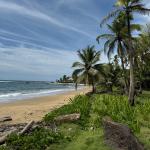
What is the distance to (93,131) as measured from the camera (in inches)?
421

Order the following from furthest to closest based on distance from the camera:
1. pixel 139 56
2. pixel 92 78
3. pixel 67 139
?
pixel 139 56 → pixel 92 78 → pixel 67 139

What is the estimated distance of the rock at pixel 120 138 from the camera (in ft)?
26.2

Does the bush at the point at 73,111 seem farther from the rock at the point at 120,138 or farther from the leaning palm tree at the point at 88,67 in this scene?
the leaning palm tree at the point at 88,67

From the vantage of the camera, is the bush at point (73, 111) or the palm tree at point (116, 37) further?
the palm tree at point (116, 37)

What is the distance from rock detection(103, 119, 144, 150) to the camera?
26.2ft

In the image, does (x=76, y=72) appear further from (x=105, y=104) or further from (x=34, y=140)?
(x=34, y=140)

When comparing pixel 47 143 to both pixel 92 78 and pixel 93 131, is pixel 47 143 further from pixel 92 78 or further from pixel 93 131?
pixel 92 78

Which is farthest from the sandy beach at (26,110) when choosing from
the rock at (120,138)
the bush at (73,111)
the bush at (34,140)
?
the rock at (120,138)

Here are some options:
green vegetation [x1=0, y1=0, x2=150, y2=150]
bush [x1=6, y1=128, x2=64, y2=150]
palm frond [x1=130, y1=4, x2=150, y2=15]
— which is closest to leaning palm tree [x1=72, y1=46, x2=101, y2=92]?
green vegetation [x1=0, y1=0, x2=150, y2=150]

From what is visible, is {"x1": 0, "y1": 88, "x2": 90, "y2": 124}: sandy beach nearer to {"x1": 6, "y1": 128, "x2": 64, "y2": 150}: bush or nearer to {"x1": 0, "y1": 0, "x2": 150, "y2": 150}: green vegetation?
{"x1": 0, "y1": 0, "x2": 150, "y2": 150}: green vegetation

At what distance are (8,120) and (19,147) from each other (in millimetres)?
8367

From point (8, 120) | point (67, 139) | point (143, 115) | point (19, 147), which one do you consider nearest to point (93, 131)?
point (67, 139)

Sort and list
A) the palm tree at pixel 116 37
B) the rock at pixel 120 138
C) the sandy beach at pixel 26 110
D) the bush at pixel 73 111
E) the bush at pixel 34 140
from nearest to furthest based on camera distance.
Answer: the rock at pixel 120 138 → the bush at pixel 34 140 → the bush at pixel 73 111 → the sandy beach at pixel 26 110 → the palm tree at pixel 116 37

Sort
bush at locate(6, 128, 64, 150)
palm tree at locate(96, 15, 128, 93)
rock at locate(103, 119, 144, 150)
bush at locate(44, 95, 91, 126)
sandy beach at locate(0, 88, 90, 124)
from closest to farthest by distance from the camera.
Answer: rock at locate(103, 119, 144, 150)
bush at locate(6, 128, 64, 150)
bush at locate(44, 95, 91, 126)
sandy beach at locate(0, 88, 90, 124)
palm tree at locate(96, 15, 128, 93)
